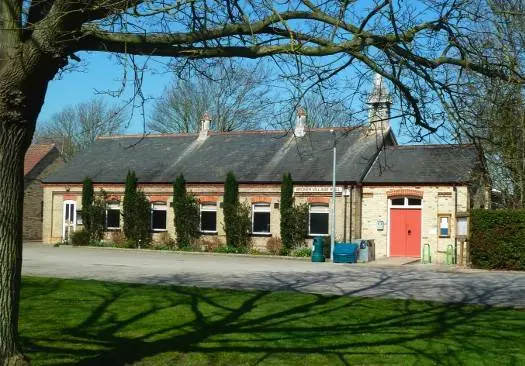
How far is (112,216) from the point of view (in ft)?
124

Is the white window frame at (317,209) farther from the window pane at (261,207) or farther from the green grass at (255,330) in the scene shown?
the green grass at (255,330)

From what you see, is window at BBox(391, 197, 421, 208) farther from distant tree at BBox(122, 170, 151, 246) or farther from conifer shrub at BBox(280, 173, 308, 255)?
distant tree at BBox(122, 170, 151, 246)

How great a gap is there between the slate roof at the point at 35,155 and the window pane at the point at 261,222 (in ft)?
56.3

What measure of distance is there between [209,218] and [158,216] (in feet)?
10.1

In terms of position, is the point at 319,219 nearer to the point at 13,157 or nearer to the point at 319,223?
the point at 319,223

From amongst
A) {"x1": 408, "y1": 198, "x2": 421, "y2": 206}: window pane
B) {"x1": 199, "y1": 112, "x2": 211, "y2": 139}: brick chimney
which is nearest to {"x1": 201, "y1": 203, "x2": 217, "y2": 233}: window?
{"x1": 199, "y1": 112, "x2": 211, "y2": 139}: brick chimney

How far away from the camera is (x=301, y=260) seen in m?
30.1

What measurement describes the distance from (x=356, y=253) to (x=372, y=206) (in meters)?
3.96

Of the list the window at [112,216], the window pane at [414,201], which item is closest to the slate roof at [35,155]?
the window at [112,216]

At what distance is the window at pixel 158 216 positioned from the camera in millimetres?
35969

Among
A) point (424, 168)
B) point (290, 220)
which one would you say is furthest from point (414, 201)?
point (290, 220)

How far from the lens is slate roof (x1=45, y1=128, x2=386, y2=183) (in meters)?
33.2

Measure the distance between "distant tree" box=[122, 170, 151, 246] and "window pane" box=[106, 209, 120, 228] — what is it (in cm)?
142

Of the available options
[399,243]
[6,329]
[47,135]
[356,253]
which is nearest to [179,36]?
[6,329]
